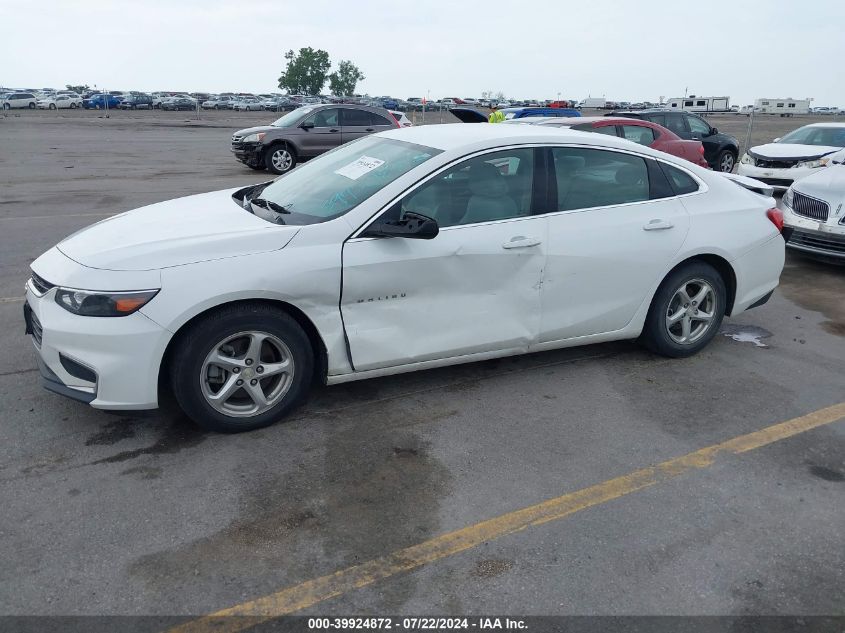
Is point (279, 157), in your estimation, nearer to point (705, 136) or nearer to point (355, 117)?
point (355, 117)

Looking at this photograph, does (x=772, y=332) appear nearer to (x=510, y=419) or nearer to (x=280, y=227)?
(x=510, y=419)

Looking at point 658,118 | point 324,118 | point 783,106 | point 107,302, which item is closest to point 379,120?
point 324,118

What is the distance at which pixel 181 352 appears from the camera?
3.70 m

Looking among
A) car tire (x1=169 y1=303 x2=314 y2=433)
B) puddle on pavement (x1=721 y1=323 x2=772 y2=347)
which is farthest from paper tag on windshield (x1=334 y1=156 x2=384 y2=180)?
puddle on pavement (x1=721 y1=323 x2=772 y2=347)

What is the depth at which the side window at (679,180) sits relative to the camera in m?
5.06

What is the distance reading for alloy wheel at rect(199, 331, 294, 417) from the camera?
12.5 feet

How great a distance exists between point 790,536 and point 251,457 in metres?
2.62

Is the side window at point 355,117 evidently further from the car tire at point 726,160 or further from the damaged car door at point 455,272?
the damaged car door at point 455,272

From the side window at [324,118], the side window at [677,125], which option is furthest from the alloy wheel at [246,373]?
the side window at [677,125]

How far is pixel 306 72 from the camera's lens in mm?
135625

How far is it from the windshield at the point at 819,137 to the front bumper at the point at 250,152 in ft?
36.9

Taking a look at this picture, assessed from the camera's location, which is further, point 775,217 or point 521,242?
point 775,217

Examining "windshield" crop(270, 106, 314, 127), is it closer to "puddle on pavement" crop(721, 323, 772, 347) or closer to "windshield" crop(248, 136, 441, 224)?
"windshield" crop(248, 136, 441, 224)

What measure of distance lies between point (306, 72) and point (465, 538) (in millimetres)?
142459
